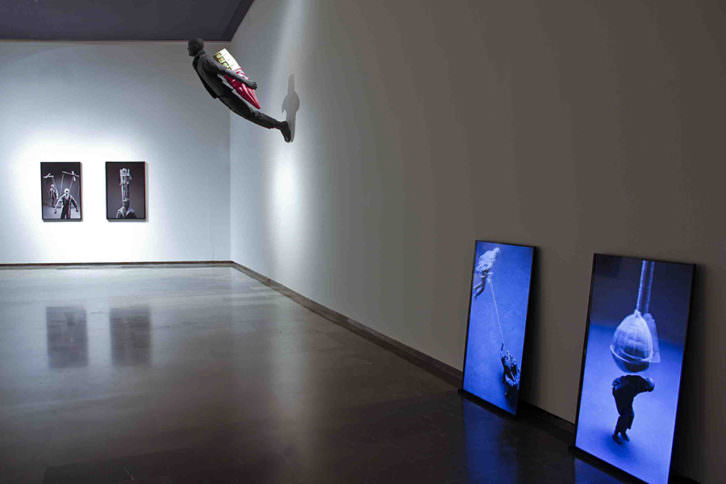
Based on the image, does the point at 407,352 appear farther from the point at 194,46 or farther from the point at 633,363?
the point at 194,46

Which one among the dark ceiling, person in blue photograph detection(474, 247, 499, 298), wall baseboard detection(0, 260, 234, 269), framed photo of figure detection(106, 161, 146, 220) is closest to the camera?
person in blue photograph detection(474, 247, 499, 298)

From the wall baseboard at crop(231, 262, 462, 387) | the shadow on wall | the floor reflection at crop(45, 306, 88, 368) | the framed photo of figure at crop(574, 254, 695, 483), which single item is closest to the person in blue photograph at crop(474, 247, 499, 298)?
the wall baseboard at crop(231, 262, 462, 387)

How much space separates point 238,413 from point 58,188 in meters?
10.7

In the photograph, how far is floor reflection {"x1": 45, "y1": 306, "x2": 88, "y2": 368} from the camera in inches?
177

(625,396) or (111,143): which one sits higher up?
(111,143)

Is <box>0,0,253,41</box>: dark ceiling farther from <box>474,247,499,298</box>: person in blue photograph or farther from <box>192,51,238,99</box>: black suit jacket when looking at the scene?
<box>474,247,499,298</box>: person in blue photograph

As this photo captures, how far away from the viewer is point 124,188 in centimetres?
1231

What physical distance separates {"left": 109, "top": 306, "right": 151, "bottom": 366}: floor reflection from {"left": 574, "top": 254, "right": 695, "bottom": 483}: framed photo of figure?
3242mm

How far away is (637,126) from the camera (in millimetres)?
2596

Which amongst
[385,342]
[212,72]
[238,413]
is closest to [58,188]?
[212,72]

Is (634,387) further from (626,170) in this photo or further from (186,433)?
(186,433)

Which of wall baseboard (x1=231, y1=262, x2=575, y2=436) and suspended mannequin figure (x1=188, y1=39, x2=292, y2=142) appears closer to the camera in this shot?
wall baseboard (x1=231, y1=262, x2=575, y2=436)

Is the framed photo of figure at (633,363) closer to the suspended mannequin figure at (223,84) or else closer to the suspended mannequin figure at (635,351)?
the suspended mannequin figure at (635,351)

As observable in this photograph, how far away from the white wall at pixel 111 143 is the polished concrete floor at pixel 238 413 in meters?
6.77
